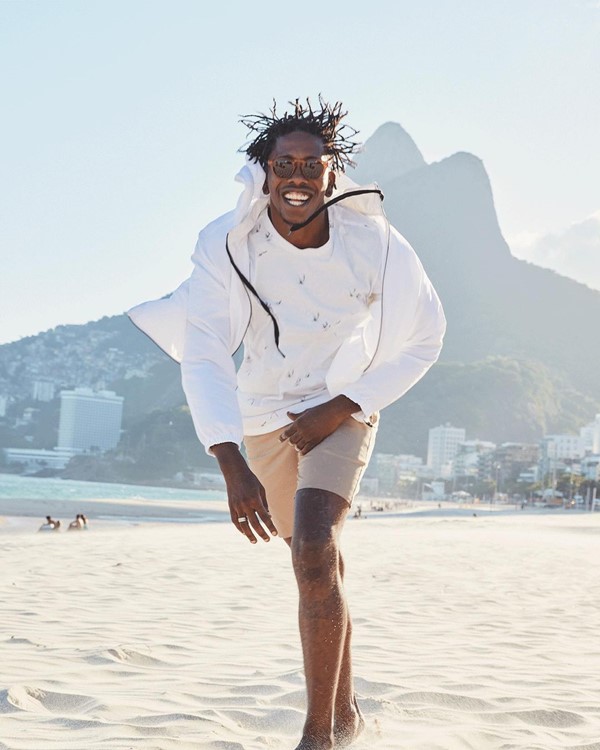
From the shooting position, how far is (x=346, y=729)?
2756 mm

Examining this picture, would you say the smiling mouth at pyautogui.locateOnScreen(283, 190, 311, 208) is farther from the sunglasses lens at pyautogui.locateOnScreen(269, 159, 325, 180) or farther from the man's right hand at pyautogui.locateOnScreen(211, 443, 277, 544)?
the man's right hand at pyautogui.locateOnScreen(211, 443, 277, 544)

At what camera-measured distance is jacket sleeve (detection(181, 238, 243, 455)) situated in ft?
8.09

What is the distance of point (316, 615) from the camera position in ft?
7.70

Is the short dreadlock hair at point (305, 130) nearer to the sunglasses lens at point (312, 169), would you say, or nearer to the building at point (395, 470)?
the sunglasses lens at point (312, 169)

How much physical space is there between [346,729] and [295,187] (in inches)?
63.3

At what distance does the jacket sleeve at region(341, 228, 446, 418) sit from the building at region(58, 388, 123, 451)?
159m

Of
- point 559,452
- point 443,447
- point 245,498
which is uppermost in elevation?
point 559,452

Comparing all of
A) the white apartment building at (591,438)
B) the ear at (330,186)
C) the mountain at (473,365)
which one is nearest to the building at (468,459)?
the mountain at (473,365)

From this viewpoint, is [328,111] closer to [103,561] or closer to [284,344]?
[284,344]

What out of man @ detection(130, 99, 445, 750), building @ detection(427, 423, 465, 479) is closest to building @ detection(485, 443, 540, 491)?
building @ detection(427, 423, 465, 479)

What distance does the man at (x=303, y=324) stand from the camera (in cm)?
256

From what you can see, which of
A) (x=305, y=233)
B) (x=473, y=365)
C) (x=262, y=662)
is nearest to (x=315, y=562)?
(x=305, y=233)

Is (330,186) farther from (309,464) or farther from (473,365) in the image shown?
(473,365)

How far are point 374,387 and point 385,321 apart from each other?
0.74 ft
